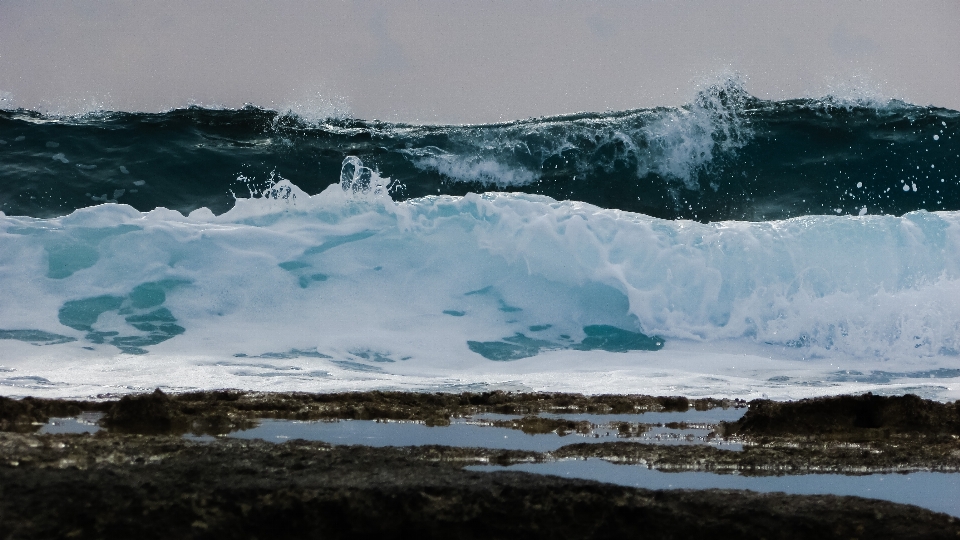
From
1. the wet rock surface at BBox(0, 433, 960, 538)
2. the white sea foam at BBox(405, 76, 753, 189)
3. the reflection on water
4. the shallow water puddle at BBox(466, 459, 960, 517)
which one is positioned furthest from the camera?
the white sea foam at BBox(405, 76, 753, 189)

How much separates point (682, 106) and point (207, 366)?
30.3 feet

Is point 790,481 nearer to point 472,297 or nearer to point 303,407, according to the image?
point 303,407

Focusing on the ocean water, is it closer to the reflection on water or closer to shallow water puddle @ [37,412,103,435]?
shallow water puddle @ [37,412,103,435]

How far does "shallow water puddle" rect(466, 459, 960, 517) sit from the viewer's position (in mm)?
3408

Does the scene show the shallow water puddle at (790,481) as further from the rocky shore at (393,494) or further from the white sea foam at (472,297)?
the white sea foam at (472,297)

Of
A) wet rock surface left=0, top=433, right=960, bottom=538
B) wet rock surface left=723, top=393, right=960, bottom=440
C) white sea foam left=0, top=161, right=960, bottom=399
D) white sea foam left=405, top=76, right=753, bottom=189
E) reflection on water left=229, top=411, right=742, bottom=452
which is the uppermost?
white sea foam left=405, top=76, right=753, bottom=189

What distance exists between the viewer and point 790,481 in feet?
11.8

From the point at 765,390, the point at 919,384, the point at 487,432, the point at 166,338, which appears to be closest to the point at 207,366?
the point at 166,338

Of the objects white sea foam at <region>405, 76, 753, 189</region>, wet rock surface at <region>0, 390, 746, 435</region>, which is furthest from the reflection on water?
white sea foam at <region>405, 76, 753, 189</region>

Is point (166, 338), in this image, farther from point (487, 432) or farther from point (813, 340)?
point (813, 340)

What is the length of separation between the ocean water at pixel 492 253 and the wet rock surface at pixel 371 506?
3.10m

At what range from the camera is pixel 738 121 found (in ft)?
48.7

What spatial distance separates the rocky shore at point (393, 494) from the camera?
279cm

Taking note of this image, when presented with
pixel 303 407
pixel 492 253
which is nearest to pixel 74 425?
pixel 303 407
